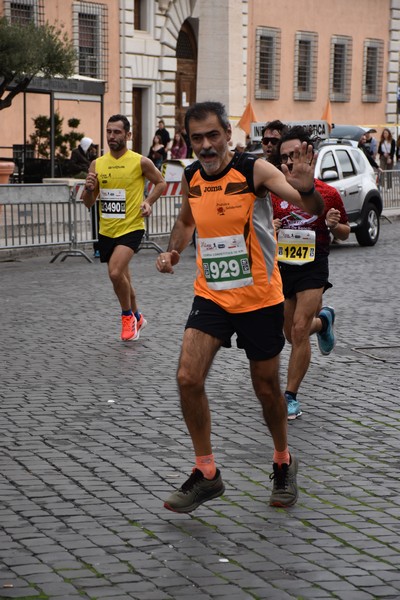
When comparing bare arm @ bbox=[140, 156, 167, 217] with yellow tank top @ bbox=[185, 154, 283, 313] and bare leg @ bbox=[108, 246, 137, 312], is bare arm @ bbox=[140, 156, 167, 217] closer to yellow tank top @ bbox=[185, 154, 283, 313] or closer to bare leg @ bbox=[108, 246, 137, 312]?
bare leg @ bbox=[108, 246, 137, 312]

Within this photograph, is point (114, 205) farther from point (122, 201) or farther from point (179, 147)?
point (179, 147)

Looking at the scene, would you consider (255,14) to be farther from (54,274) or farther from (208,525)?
(208,525)

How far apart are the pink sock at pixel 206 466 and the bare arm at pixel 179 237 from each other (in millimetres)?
887

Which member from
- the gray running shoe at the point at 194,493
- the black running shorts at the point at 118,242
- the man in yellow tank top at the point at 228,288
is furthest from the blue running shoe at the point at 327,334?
the gray running shoe at the point at 194,493

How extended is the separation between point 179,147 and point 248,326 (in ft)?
93.1

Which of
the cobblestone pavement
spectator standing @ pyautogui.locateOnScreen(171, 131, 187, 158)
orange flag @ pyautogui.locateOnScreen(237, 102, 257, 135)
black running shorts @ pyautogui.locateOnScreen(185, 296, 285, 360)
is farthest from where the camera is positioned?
orange flag @ pyautogui.locateOnScreen(237, 102, 257, 135)

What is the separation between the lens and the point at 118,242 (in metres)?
11.3

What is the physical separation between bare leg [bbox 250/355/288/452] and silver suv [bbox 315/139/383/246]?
48.6 feet

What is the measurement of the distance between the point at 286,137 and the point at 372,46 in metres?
44.8

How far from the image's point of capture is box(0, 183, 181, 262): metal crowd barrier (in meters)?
19.6

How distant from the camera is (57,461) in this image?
6.70 metres

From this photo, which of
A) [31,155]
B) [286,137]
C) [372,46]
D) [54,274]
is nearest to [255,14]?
[372,46]

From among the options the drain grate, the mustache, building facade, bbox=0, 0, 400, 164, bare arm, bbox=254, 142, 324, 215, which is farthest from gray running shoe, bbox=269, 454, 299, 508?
building facade, bbox=0, 0, 400, 164

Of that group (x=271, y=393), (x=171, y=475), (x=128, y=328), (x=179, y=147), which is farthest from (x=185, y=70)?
(x=271, y=393)
